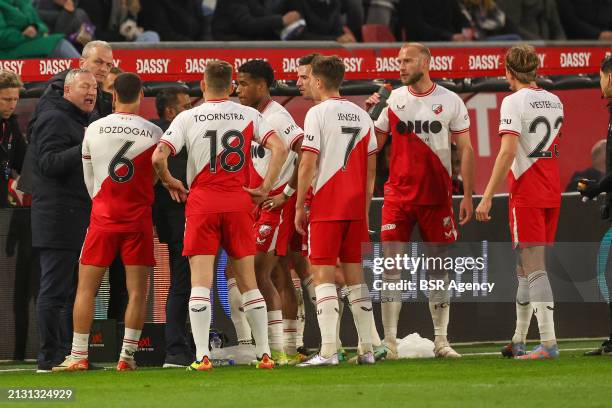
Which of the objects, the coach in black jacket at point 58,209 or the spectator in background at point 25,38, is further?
the spectator in background at point 25,38

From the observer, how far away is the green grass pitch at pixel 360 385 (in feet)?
26.0

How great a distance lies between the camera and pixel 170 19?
675 inches

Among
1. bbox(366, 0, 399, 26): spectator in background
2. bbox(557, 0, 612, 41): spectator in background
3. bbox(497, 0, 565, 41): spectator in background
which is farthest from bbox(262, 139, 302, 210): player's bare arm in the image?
bbox(557, 0, 612, 41): spectator in background

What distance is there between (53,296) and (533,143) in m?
3.89

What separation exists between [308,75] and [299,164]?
121 cm

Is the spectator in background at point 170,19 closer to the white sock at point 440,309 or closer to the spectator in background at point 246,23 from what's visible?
the spectator in background at point 246,23

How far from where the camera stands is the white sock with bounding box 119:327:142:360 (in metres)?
10.4

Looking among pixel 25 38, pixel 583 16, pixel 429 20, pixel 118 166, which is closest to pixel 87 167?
pixel 118 166

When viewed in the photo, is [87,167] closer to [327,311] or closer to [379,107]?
[327,311]

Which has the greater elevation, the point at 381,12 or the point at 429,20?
the point at 381,12

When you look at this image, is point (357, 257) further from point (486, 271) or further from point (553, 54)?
point (553, 54)

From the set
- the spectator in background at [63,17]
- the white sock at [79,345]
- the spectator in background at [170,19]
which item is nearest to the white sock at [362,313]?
the white sock at [79,345]


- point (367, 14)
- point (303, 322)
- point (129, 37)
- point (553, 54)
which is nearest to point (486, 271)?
point (303, 322)

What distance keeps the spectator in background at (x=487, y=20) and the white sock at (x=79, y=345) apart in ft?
32.3
